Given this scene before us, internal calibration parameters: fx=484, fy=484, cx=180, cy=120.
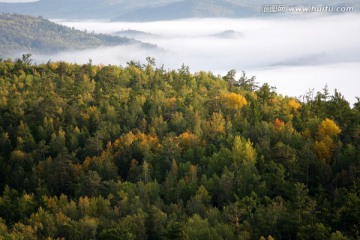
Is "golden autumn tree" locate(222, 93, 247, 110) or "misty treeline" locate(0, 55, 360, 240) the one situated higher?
"golden autumn tree" locate(222, 93, 247, 110)

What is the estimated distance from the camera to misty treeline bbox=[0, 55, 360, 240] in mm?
83500

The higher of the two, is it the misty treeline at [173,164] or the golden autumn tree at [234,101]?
the golden autumn tree at [234,101]

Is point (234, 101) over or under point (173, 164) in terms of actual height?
over

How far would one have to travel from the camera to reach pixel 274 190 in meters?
97.6

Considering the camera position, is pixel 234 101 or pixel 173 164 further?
pixel 234 101

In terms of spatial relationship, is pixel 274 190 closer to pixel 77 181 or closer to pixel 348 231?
pixel 348 231

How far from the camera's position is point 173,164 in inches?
4476

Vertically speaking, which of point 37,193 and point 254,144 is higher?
point 254,144

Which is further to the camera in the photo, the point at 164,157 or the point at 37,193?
the point at 164,157

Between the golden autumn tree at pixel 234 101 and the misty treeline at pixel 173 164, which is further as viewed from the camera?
the golden autumn tree at pixel 234 101

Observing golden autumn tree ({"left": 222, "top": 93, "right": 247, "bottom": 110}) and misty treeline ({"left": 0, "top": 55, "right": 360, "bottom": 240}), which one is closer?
misty treeline ({"left": 0, "top": 55, "right": 360, "bottom": 240})

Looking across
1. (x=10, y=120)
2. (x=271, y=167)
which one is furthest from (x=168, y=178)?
A: (x=10, y=120)

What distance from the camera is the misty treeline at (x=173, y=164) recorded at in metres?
83.5

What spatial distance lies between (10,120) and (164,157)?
2045 inches
